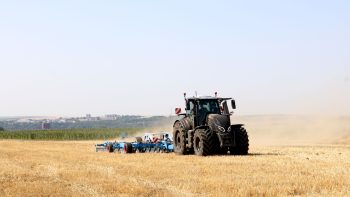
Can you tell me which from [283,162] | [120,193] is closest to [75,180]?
[120,193]

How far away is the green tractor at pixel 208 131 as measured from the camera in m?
24.7

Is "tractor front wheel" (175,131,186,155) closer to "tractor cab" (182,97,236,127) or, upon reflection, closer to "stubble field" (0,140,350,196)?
"tractor cab" (182,97,236,127)

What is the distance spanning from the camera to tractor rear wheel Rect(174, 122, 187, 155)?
26.4 m

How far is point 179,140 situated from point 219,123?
3.00 m

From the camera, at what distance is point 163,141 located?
2939 cm

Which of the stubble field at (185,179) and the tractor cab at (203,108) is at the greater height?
the tractor cab at (203,108)

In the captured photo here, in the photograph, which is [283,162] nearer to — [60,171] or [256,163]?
[256,163]

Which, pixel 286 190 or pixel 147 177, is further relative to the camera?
pixel 147 177

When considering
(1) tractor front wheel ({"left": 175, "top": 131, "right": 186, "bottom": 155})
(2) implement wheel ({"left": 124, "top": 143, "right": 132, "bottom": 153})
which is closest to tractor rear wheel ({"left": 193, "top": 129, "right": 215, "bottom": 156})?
(1) tractor front wheel ({"left": 175, "top": 131, "right": 186, "bottom": 155})

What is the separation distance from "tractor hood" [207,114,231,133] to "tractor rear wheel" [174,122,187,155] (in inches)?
60.9

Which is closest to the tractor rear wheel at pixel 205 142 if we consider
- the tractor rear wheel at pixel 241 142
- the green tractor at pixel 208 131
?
the green tractor at pixel 208 131

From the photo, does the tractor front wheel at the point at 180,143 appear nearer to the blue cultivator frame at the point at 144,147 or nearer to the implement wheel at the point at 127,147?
the blue cultivator frame at the point at 144,147

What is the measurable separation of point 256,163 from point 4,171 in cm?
800

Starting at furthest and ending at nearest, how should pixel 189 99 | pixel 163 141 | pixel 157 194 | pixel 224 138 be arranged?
pixel 163 141 → pixel 189 99 → pixel 224 138 → pixel 157 194
